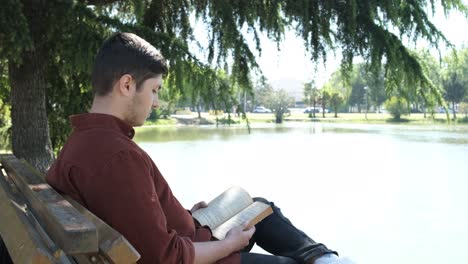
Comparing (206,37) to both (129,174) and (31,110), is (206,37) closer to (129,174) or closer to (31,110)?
(31,110)

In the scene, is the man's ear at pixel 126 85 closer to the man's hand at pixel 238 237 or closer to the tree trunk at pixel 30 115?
the man's hand at pixel 238 237

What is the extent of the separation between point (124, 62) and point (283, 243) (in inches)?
32.3

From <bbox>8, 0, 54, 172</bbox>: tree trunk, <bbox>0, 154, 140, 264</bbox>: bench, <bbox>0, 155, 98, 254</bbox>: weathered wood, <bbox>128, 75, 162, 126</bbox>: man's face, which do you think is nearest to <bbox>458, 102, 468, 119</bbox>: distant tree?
<bbox>8, 0, 54, 172</bbox>: tree trunk

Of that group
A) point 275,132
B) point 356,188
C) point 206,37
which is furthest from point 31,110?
point 275,132

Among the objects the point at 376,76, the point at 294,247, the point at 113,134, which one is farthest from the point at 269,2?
the point at 113,134

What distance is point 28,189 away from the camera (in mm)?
1500

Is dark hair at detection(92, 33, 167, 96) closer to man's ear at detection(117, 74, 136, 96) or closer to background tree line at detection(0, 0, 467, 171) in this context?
man's ear at detection(117, 74, 136, 96)

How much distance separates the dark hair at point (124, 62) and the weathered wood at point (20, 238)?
1.26 feet

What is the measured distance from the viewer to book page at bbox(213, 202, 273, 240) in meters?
1.74

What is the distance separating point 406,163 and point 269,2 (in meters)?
8.01

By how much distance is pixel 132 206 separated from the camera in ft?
4.27

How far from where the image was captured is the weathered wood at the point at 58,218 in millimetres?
987

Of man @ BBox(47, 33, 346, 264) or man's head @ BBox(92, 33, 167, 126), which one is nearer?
man @ BBox(47, 33, 346, 264)

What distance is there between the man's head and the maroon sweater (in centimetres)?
5
